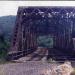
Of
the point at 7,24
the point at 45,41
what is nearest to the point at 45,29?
the point at 45,41

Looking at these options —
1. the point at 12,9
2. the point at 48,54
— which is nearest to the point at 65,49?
the point at 48,54

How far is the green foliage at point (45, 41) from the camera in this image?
112 inches

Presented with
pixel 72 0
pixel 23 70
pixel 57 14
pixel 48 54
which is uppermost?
pixel 72 0

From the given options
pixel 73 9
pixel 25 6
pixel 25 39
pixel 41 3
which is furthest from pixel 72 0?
pixel 25 39

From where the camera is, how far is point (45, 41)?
2.84 meters

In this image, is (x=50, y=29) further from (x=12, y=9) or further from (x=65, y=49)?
(x=12, y=9)

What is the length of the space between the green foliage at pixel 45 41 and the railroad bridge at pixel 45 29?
0.12 ft

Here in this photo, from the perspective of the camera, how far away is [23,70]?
276 cm

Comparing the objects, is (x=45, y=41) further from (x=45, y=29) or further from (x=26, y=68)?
(x=26, y=68)

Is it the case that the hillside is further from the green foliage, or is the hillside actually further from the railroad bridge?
the green foliage

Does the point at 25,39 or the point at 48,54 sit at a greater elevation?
the point at 25,39

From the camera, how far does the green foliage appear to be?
284 cm

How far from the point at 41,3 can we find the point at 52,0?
15cm

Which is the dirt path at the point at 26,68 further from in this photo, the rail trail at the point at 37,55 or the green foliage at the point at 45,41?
the green foliage at the point at 45,41
